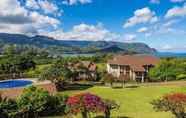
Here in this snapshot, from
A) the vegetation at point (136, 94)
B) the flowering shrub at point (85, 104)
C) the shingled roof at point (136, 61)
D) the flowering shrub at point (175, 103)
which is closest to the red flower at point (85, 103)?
the flowering shrub at point (85, 104)

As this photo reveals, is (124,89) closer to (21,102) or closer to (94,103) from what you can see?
(21,102)

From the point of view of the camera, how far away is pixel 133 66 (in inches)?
2726

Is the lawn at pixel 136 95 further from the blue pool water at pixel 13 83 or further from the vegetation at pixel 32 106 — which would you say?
the blue pool water at pixel 13 83

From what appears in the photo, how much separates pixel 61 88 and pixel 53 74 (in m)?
3.21

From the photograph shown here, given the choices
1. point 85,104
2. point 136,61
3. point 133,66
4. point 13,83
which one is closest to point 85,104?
point 85,104

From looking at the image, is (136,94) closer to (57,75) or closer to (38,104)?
(57,75)

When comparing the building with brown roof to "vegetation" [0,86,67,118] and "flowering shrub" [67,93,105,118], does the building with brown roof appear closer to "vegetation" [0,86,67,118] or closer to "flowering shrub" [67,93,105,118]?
"vegetation" [0,86,67,118]

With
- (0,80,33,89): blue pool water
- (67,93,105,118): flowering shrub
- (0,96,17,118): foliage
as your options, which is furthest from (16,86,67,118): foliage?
(0,80,33,89): blue pool water

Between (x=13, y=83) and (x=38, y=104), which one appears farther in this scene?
(x=13, y=83)

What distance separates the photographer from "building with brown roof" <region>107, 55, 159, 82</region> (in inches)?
2702

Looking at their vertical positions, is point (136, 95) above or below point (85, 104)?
below

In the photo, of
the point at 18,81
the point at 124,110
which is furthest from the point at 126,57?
the point at 124,110

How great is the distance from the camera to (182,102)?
24.1m

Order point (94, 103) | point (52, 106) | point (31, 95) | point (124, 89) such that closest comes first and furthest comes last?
point (94, 103) → point (31, 95) → point (52, 106) → point (124, 89)
